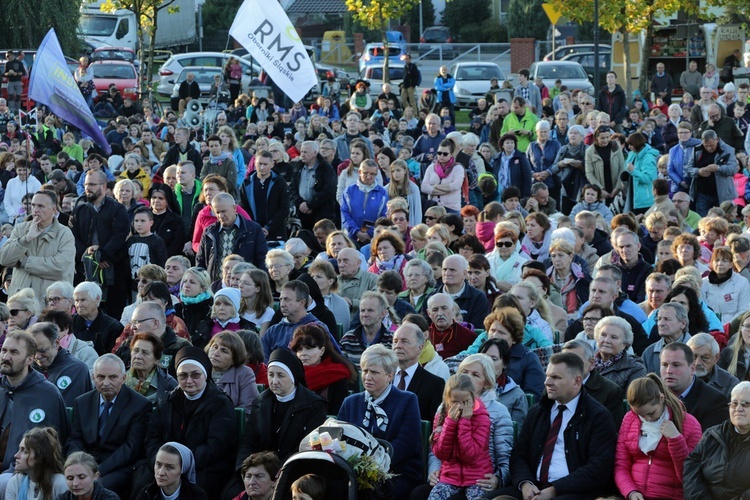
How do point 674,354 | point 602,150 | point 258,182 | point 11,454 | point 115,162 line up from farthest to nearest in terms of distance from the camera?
point 115,162, point 602,150, point 258,182, point 11,454, point 674,354

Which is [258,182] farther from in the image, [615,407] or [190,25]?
[190,25]

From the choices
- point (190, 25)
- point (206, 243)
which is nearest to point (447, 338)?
point (206, 243)

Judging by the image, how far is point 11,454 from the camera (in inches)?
346

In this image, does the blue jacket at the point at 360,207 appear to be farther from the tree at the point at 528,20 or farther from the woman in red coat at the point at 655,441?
the tree at the point at 528,20

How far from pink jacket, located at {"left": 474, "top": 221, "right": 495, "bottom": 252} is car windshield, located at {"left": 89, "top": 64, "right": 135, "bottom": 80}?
24913 millimetres

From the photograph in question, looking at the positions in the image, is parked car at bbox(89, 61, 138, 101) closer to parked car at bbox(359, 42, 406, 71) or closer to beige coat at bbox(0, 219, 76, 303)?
parked car at bbox(359, 42, 406, 71)

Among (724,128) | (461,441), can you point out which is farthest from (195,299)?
(724,128)

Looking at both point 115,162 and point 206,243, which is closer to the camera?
point 206,243

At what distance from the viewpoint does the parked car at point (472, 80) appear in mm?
34562

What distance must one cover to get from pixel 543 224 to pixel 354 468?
621 cm

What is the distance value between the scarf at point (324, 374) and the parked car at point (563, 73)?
25.2 metres

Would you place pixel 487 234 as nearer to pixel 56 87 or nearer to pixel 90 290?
pixel 90 290

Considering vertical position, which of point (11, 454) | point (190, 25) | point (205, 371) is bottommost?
point (11, 454)

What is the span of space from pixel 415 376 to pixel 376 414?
0.66m
